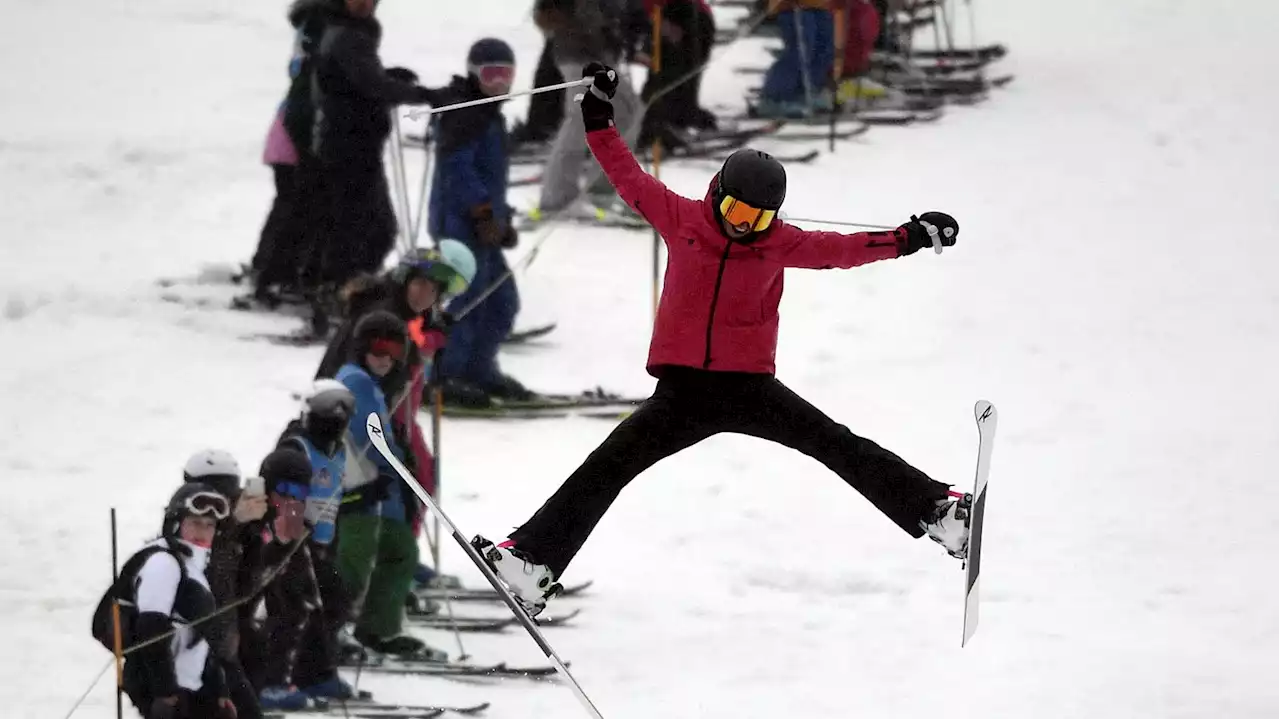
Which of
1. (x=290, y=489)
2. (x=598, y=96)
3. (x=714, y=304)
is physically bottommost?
(x=290, y=489)

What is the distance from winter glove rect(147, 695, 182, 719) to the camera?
7.12 meters

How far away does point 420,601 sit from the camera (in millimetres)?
9484

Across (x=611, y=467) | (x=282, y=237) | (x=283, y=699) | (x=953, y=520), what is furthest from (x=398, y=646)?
(x=282, y=237)

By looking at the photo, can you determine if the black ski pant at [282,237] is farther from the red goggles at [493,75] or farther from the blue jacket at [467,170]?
the red goggles at [493,75]

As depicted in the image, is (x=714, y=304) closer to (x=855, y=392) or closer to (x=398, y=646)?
(x=398, y=646)

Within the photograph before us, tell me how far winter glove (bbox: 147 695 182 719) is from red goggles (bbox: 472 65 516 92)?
12.8 ft

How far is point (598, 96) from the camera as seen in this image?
5.83 metres

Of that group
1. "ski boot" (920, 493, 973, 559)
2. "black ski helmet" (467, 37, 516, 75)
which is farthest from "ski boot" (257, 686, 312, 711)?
"black ski helmet" (467, 37, 516, 75)

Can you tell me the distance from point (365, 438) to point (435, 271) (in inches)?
40.6

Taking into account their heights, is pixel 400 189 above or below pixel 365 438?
above

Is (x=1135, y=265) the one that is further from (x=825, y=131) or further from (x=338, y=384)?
(x=338, y=384)

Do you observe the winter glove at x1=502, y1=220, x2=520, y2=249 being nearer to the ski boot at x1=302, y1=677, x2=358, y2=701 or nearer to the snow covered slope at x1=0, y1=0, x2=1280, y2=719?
the snow covered slope at x1=0, y1=0, x2=1280, y2=719

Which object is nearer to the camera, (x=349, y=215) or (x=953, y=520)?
(x=953, y=520)

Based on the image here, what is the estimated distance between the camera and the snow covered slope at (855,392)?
31.0 feet
